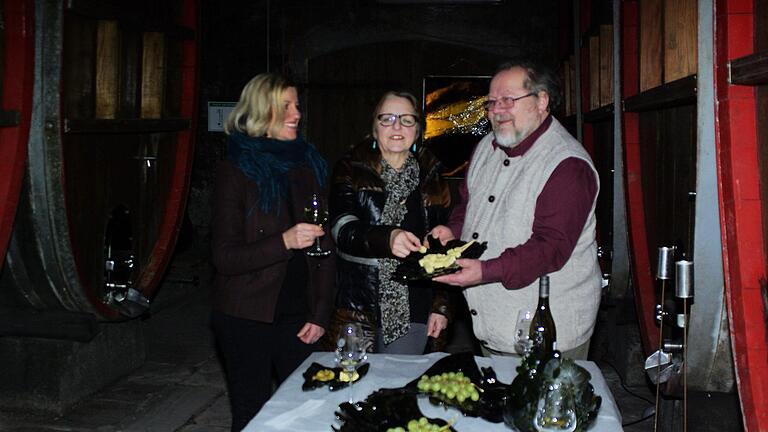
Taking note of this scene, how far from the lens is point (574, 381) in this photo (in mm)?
2066

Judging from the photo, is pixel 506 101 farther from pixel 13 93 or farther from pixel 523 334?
pixel 13 93

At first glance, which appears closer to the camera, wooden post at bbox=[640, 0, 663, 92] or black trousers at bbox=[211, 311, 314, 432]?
black trousers at bbox=[211, 311, 314, 432]

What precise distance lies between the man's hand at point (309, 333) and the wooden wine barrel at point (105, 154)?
1.19 metres

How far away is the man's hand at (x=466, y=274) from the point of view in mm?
2789

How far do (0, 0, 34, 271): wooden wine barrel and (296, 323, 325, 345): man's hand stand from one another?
1.14 meters

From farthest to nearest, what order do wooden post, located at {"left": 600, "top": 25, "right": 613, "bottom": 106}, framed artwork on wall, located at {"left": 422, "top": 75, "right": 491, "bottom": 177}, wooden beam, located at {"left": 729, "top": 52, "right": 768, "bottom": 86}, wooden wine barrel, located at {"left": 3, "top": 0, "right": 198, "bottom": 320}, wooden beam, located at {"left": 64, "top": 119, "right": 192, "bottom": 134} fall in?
framed artwork on wall, located at {"left": 422, "top": 75, "right": 491, "bottom": 177}, wooden post, located at {"left": 600, "top": 25, "right": 613, "bottom": 106}, wooden beam, located at {"left": 64, "top": 119, "right": 192, "bottom": 134}, wooden wine barrel, located at {"left": 3, "top": 0, "right": 198, "bottom": 320}, wooden beam, located at {"left": 729, "top": 52, "right": 768, "bottom": 86}

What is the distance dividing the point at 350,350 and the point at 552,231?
76cm

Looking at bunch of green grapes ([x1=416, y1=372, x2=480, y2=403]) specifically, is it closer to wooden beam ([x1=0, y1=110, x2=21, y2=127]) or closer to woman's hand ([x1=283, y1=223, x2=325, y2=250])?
woman's hand ([x1=283, y1=223, x2=325, y2=250])

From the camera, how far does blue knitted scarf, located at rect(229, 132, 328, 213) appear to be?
3115 millimetres

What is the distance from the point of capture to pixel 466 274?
2789 millimetres

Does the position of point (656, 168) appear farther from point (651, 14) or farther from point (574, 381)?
point (574, 381)

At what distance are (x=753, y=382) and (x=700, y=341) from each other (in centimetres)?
48

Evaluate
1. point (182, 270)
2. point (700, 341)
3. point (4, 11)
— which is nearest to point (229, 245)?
point (4, 11)

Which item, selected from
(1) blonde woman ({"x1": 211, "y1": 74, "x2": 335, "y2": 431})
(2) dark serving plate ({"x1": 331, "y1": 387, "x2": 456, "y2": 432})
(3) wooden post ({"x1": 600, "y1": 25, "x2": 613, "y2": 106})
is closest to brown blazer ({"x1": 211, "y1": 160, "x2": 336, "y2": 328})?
(1) blonde woman ({"x1": 211, "y1": 74, "x2": 335, "y2": 431})
